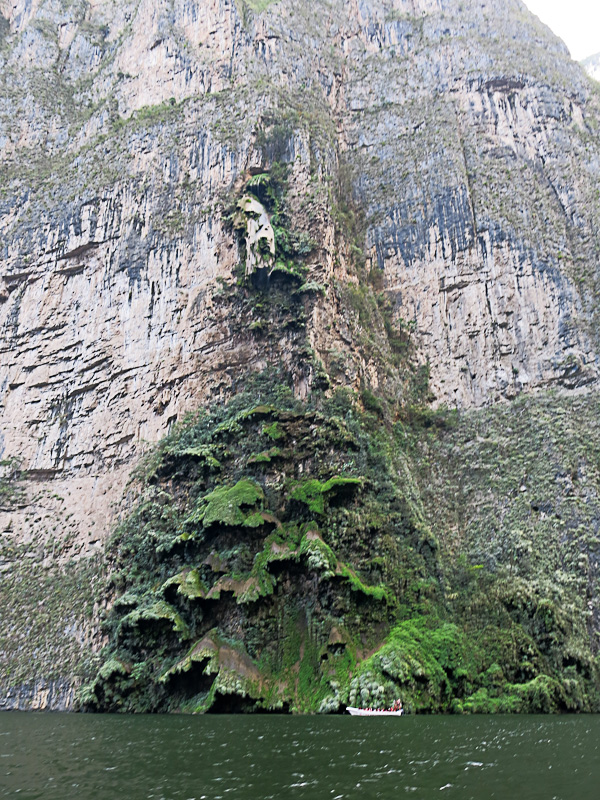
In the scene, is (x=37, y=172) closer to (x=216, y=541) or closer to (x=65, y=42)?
(x=65, y=42)

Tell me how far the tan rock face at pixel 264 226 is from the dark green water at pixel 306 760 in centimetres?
2660

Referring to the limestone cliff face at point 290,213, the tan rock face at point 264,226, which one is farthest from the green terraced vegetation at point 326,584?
the limestone cliff face at point 290,213

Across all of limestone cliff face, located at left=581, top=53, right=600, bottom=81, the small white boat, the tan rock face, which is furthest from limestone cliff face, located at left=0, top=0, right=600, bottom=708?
limestone cliff face, located at left=581, top=53, right=600, bottom=81

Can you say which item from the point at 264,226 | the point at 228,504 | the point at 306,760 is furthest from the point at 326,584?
the point at 264,226

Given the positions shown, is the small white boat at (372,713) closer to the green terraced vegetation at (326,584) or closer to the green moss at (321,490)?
the green terraced vegetation at (326,584)

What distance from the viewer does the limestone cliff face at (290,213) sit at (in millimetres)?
54156

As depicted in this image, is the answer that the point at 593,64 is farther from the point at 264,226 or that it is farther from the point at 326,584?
the point at 326,584

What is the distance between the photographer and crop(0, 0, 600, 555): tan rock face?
54.4m

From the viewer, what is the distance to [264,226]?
55719mm

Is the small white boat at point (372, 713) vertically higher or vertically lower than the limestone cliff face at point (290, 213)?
lower

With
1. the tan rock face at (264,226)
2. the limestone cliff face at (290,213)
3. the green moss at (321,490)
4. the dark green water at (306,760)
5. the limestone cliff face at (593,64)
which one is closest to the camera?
the dark green water at (306,760)

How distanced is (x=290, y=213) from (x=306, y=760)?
46.7 metres

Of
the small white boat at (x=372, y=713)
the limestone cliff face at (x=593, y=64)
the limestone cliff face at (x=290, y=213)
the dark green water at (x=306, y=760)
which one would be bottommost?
the dark green water at (x=306, y=760)

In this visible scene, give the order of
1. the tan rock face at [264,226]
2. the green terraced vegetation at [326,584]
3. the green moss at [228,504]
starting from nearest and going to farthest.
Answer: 1. the green terraced vegetation at [326,584]
2. the green moss at [228,504]
3. the tan rock face at [264,226]
